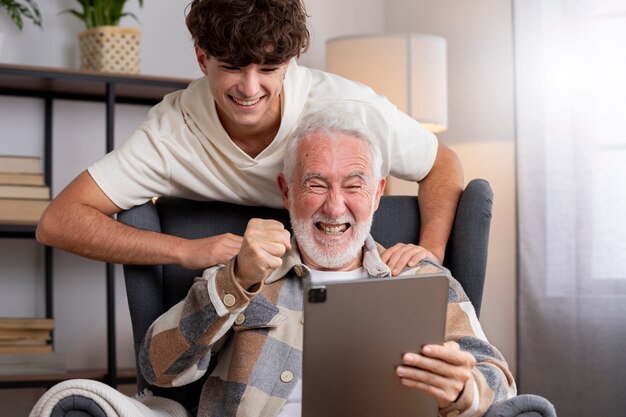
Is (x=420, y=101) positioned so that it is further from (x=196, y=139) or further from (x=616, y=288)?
(x=196, y=139)

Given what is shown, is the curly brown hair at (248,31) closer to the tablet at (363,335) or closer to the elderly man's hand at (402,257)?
the elderly man's hand at (402,257)

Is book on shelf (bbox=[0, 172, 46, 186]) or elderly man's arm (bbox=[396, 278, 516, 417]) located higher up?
book on shelf (bbox=[0, 172, 46, 186])

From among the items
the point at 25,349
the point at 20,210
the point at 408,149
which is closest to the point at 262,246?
the point at 408,149

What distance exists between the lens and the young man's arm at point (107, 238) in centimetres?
213

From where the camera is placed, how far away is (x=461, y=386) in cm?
166

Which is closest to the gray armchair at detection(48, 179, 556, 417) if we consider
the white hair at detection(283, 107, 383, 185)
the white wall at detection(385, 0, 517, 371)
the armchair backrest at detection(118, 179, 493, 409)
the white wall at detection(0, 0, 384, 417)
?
the armchair backrest at detection(118, 179, 493, 409)

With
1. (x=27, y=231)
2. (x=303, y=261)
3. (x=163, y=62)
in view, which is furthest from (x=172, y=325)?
(x=163, y=62)

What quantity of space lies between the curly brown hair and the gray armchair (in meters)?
0.41

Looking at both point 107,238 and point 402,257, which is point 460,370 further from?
point 107,238

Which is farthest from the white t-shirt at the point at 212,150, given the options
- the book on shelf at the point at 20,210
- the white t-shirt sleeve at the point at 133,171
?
the book on shelf at the point at 20,210

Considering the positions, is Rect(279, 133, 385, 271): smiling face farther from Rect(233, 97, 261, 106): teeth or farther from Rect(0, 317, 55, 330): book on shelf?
Rect(0, 317, 55, 330): book on shelf

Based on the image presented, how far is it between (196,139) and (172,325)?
0.51 m

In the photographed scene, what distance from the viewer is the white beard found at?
2086 mm

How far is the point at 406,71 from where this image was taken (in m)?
3.66
